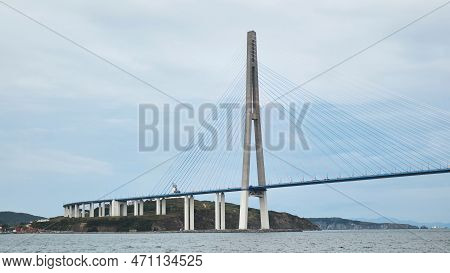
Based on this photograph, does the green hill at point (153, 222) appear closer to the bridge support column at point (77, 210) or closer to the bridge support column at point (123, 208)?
the bridge support column at point (123, 208)

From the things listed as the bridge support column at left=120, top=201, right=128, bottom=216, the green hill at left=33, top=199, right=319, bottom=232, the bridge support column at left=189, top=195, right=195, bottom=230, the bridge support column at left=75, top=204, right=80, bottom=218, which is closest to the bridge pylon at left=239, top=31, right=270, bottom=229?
the bridge support column at left=189, top=195, right=195, bottom=230

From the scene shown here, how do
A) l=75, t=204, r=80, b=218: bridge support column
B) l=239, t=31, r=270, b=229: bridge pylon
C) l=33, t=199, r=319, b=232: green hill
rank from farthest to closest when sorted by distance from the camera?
l=75, t=204, r=80, b=218: bridge support column
l=33, t=199, r=319, b=232: green hill
l=239, t=31, r=270, b=229: bridge pylon

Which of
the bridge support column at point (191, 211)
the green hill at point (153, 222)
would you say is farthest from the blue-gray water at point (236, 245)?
the green hill at point (153, 222)

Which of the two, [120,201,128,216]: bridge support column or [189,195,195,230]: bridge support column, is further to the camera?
[120,201,128,216]: bridge support column

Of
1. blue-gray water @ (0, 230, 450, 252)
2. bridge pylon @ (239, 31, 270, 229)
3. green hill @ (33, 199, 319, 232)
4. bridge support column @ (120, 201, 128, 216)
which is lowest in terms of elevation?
blue-gray water @ (0, 230, 450, 252)

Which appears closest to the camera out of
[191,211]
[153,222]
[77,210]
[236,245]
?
[236,245]

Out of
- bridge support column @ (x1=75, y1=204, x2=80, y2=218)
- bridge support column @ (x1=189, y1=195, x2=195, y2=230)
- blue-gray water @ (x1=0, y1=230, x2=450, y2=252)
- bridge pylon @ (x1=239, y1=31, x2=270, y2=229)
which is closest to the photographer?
blue-gray water @ (x1=0, y1=230, x2=450, y2=252)

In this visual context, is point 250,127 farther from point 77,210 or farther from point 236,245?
point 77,210

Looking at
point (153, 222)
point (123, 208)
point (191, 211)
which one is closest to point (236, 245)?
point (191, 211)

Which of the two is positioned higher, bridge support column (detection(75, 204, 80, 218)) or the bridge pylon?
the bridge pylon

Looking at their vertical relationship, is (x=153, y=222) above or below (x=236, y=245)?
above

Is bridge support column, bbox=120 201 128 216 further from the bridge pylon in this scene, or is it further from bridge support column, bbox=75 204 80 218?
the bridge pylon
